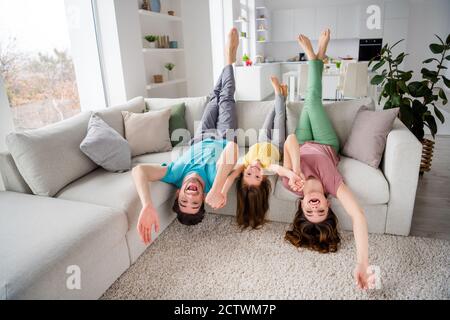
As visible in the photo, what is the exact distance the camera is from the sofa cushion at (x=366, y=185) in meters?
1.99

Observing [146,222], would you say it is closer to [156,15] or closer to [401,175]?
[401,175]

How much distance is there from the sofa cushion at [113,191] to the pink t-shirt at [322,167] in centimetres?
82

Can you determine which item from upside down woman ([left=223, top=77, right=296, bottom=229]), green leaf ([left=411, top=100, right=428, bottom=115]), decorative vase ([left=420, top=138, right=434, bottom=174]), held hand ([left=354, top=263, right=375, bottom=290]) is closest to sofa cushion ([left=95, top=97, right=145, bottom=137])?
upside down woman ([left=223, top=77, right=296, bottom=229])

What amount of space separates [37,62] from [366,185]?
9.02 ft

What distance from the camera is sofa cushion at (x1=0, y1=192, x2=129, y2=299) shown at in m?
1.22

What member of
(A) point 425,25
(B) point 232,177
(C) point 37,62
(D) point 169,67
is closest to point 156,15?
(D) point 169,67

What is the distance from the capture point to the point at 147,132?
2562 mm

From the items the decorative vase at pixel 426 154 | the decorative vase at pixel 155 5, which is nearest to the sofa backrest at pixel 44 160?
the decorative vase at pixel 155 5

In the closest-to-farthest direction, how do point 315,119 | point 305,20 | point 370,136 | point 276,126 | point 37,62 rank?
point 370,136
point 315,119
point 276,126
point 37,62
point 305,20

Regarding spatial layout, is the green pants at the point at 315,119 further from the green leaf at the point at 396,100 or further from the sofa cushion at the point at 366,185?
the green leaf at the point at 396,100

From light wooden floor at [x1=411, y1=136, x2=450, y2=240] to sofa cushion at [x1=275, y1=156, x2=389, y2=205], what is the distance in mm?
403

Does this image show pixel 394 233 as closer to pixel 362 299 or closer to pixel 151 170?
pixel 362 299
